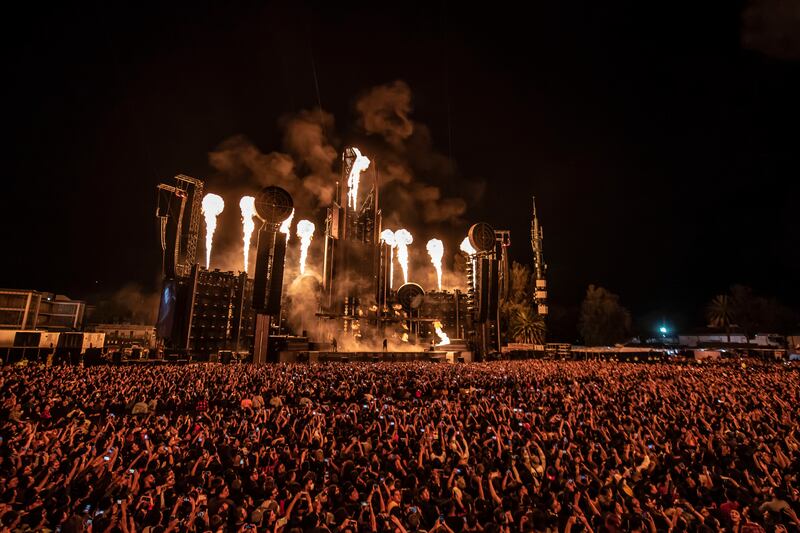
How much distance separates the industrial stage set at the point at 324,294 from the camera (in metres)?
33.2

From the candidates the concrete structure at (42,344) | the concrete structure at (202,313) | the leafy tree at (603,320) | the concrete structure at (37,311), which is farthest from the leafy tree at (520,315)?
the concrete structure at (37,311)

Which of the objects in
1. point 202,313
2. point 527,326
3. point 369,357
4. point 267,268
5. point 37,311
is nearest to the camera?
point 267,268

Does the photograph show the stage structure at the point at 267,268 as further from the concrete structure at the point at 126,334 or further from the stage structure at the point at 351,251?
the concrete structure at the point at 126,334

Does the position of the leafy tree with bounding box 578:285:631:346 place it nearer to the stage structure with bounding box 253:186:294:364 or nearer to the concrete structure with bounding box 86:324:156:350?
the stage structure with bounding box 253:186:294:364

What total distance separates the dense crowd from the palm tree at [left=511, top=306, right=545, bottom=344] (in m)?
64.5

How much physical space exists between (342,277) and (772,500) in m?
59.4

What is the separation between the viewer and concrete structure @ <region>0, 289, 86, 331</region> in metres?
55.4

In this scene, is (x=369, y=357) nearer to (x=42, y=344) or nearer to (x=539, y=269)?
(x=42, y=344)

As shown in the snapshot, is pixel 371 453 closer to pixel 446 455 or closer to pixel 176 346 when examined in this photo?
pixel 446 455

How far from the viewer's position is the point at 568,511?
18.2ft

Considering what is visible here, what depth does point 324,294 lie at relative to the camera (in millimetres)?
62594

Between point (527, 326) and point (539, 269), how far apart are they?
39.8 ft

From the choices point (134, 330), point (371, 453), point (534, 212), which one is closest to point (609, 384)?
point (371, 453)

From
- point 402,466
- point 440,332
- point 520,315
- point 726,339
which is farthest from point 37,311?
point 726,339
